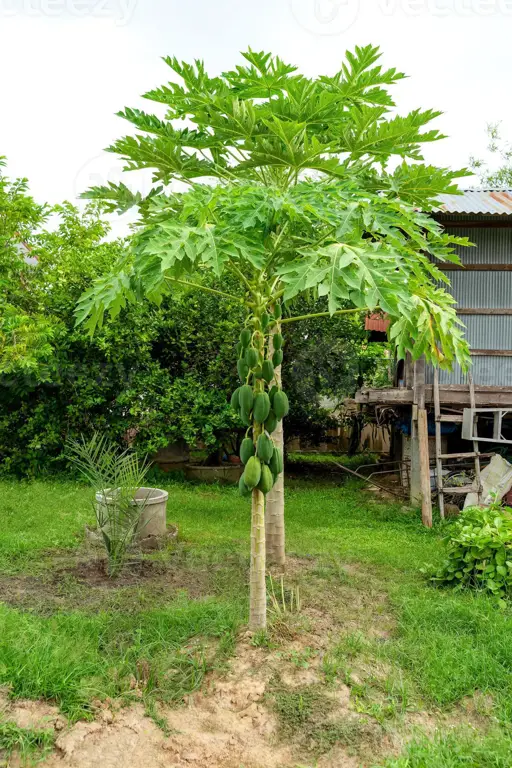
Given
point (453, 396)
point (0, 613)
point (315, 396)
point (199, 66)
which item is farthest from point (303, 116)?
point (315, 396)

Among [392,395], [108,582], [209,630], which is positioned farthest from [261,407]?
[392,395]

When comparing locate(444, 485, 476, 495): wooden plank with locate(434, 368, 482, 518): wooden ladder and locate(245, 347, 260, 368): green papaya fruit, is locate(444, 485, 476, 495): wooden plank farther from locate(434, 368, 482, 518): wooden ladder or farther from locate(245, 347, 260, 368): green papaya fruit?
locate(245, 347, 260, 368): green papaya fruit

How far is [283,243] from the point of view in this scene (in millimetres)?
3605

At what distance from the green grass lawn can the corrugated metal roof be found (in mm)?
4273

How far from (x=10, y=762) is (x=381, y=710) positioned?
1.89 metres

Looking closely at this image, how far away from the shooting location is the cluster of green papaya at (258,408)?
12.2 feet

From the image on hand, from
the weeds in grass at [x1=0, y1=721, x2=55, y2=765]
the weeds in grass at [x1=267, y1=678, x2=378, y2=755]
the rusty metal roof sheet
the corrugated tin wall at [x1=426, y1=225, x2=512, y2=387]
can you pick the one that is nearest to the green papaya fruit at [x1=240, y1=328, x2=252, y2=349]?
the weeds in grass at [x1=267, y1=678, x2=378, y2=755]

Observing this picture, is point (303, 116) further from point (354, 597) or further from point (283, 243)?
point (354, 597)

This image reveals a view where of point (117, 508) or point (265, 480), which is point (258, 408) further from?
point (117, 508)

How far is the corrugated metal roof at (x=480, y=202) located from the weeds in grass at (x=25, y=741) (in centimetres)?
694

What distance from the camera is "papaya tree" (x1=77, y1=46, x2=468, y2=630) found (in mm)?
3082

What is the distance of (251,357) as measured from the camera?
3727 mm

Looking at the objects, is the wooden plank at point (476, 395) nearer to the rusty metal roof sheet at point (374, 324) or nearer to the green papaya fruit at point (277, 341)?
the rusty metal roof sheet at point (374, 324)

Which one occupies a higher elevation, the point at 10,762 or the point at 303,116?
the point at 303,116
